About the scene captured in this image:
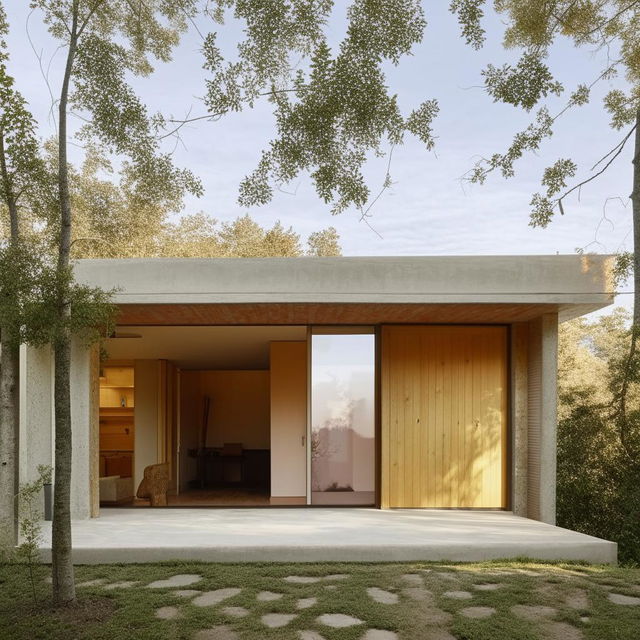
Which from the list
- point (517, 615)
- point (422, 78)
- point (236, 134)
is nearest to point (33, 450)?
point (517, 615)

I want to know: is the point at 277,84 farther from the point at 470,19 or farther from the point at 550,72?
the point at 550,72

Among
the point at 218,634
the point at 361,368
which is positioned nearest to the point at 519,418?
the point at 361,368

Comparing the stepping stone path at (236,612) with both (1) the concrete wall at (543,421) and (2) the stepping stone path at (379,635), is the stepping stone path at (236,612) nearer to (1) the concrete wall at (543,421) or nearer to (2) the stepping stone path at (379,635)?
(2) the stepping stone path at (379,635)

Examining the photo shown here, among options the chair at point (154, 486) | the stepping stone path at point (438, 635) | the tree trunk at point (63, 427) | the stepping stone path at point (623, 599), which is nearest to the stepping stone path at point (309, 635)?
the stepping stone path at point (438, 635)

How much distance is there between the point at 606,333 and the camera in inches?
1170

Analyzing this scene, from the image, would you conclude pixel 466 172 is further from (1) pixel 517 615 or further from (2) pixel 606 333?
(2) pixel 606 333

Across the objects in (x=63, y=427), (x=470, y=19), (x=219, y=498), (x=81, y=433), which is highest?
(x=470, y=19)

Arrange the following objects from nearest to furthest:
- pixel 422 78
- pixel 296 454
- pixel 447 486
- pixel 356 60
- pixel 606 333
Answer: pixel 356 60
pixel 447 486
pixel 296 454
pixel 422 78
pixel 606 333

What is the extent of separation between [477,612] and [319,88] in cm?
458

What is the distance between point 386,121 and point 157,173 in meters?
2.25

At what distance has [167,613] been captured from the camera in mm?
5684

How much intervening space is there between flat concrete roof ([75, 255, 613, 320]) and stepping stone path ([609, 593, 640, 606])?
11.8 ft

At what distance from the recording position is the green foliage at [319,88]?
6.79 meters

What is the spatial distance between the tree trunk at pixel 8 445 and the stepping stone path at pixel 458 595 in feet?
14.0
